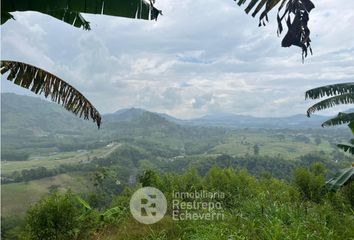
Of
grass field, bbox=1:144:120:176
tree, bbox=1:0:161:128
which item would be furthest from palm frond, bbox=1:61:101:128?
grass field, bbox=1:144:120:176

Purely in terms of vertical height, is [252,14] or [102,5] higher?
[102,5]

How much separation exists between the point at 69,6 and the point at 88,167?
87922 millimetres

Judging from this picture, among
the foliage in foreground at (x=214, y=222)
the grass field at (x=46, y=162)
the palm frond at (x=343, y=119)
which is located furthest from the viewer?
the grass field at (x=46, y=162)

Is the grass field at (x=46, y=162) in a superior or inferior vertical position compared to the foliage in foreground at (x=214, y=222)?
inferior

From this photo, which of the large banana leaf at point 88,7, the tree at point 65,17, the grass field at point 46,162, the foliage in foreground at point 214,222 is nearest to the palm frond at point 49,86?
the tree at point 65,17

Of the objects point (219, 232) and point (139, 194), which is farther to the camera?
point (139, 194)

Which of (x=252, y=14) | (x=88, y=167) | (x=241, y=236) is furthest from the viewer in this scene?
(x=88, y=167)

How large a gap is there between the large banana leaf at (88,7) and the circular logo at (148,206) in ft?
17.6

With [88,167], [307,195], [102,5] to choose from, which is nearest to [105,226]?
[102,5]

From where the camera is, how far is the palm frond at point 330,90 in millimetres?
8641

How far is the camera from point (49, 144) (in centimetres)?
16338

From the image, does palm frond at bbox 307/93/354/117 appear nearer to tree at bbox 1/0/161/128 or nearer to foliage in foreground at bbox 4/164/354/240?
foliage in foreground at bbox 4/164/354/240

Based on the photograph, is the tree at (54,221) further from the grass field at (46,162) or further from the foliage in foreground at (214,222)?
the grass field at (46,162)

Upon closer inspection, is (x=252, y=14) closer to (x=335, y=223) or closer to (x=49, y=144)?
(x=335, y=223)
